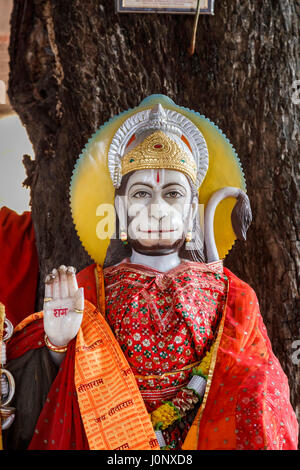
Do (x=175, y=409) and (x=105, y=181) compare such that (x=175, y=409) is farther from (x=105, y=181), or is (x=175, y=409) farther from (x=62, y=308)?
(x=105, y=181)

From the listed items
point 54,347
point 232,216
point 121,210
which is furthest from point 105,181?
point 54,347

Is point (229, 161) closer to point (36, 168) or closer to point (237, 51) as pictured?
point (237, 51)

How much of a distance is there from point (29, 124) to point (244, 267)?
4.35 ft

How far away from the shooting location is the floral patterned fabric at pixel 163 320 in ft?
6.37

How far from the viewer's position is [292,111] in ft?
9.36

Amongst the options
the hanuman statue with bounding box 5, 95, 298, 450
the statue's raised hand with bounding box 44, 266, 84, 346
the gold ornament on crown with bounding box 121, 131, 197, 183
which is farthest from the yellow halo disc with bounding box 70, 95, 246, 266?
the statue's raised hand with bounding box 44, 266, 84, 346

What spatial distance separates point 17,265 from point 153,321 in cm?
114

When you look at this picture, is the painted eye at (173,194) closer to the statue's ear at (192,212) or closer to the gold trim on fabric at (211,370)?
the statue's ear at (192,212)

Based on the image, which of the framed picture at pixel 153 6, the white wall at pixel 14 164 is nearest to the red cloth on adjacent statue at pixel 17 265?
the white wall at pixel 14 164

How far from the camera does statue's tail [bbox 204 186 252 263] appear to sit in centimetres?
223

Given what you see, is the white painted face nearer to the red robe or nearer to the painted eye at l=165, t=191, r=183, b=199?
the painted eye at l=165, t=191, r=183, b=199

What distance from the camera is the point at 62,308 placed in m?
1.86
